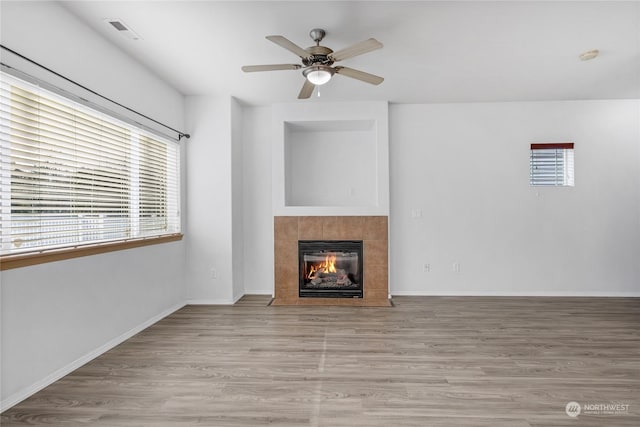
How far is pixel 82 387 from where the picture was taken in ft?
7.36

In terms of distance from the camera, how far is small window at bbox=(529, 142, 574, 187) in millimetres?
4551

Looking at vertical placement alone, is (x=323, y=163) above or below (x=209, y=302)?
above

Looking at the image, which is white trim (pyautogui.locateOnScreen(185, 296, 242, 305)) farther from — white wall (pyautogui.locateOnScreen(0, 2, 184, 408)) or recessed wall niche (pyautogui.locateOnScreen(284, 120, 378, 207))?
recessed wall niche (pyautogui.locateOnScreen(284, 120, 378, 207))

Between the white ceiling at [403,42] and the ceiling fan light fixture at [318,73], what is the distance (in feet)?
0.88

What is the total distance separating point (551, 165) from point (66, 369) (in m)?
5.65

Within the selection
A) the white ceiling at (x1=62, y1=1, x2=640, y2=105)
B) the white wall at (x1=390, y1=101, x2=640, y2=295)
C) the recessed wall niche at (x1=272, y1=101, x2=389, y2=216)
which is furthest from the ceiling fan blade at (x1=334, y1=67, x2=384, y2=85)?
the white wall at (x1=390, y1=101, x2=640, y2=295)

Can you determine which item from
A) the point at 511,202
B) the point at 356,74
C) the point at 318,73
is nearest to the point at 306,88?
the point at 318,73

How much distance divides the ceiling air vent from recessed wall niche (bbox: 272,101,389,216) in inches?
76.9

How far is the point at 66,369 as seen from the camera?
2414mm

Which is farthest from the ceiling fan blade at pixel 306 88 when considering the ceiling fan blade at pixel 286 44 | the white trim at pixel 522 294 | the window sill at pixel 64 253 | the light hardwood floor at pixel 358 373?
the white trim at pixel 522 294

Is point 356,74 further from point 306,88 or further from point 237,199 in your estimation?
point 237,199

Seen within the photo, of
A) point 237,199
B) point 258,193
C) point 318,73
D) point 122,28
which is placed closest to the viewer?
point 122,28

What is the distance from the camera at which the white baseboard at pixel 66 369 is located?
2.03 meters

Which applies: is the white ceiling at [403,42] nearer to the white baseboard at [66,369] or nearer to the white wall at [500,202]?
the white wall at [500,202]
